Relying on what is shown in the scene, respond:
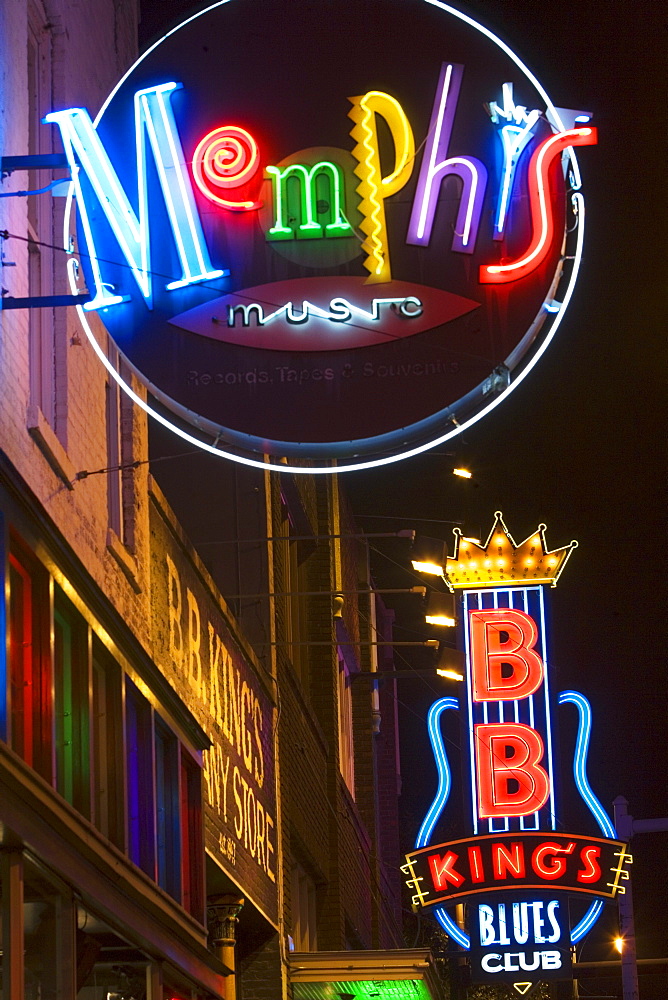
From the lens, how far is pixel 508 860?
22234 mm

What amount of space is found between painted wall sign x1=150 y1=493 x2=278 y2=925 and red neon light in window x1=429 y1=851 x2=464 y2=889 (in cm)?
466

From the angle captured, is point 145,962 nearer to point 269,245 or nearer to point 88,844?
point 88,844

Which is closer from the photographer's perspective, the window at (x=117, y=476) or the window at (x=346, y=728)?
the window at (x=117, y=476)

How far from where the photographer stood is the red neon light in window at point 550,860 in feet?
72.0

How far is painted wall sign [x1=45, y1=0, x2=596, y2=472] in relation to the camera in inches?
407

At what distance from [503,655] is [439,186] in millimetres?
14277

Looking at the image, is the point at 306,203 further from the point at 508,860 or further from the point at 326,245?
the point at 508,860

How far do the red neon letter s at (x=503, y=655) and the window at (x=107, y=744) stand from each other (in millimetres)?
13513

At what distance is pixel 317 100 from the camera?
1103 cm

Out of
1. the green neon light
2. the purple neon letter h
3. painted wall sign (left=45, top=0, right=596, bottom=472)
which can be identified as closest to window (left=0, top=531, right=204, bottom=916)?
painted wall sign (left=45, top=0, right=596, bottom=472)

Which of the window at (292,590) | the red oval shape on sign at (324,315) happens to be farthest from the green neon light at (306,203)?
the window at (292,590)

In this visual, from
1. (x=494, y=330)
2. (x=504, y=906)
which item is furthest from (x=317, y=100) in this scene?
(x=504, y=906)

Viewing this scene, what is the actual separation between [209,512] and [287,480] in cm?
288

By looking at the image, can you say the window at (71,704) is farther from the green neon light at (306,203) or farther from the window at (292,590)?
the window at (292,590)
